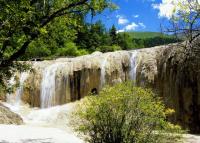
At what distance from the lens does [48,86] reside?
3250 centimetres

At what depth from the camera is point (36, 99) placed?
3219cm

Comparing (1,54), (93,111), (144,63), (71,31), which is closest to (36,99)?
(144,63)

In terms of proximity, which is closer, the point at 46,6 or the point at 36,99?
the point at 46,6

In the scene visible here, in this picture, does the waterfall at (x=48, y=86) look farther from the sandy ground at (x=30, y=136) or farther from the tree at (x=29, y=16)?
the tree at (x=29, y=16)

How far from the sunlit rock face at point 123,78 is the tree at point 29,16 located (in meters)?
8.93

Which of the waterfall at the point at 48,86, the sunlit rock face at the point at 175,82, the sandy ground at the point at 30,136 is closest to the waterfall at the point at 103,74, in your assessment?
the sunlit rock face at the point at 175,82

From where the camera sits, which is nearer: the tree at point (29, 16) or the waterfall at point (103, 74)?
the tree at point (29, 16)

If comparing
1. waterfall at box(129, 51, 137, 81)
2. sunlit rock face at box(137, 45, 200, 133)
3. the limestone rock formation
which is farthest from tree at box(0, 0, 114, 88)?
waterfall at box(129, 51, 137, 81)

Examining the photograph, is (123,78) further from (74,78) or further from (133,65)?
(74,78)

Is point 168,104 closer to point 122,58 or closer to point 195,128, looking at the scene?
point 195,128

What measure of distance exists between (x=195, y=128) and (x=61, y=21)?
1116 cm

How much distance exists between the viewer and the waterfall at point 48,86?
3173cm

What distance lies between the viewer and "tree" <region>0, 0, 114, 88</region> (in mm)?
13273

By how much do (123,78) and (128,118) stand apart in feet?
55.7
